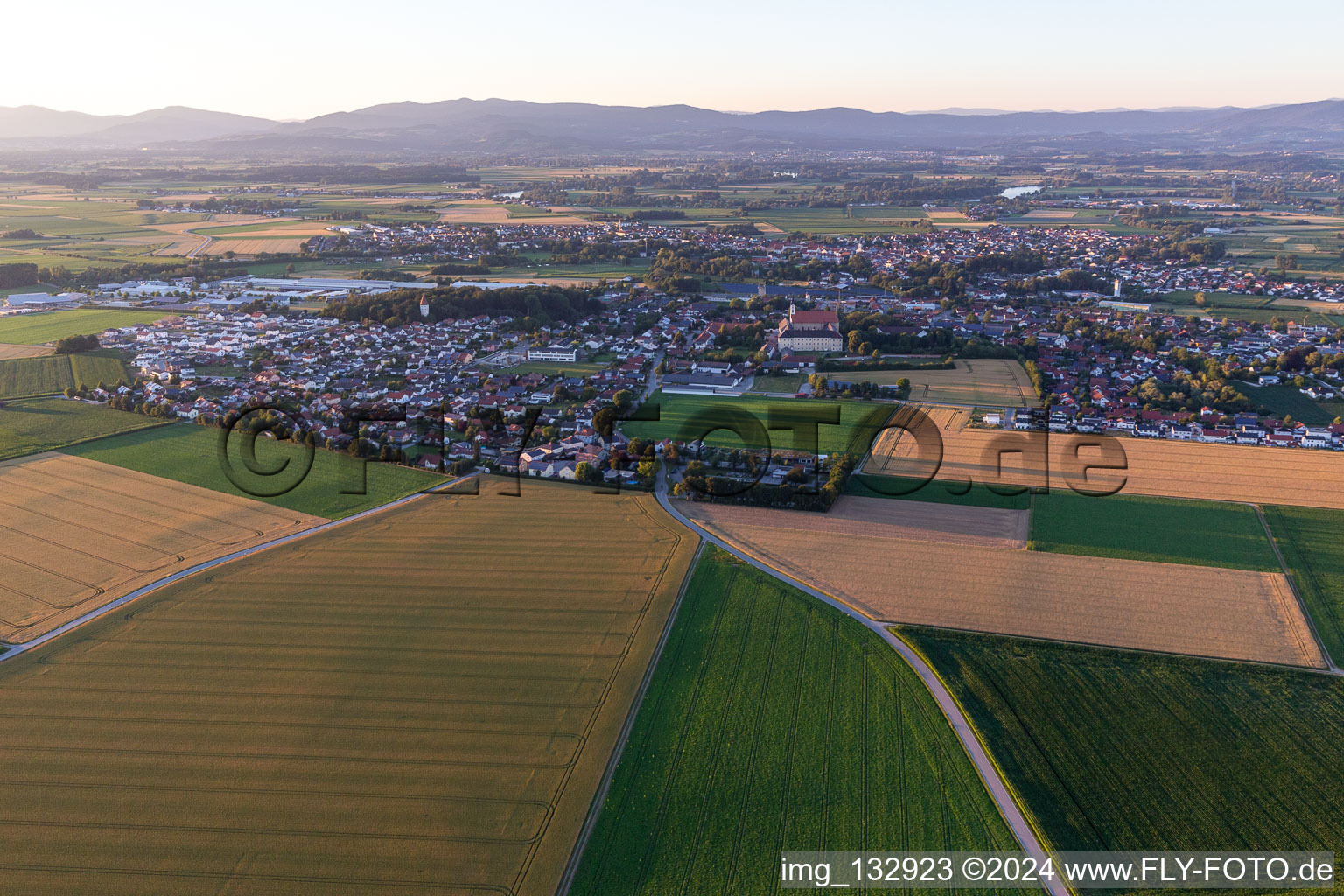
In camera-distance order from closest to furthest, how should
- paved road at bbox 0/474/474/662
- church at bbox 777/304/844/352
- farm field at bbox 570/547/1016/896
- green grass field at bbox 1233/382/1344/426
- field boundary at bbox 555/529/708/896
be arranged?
field boundary at bbox 555/529/708/896, farm field at bbox 570/547/1016/896, paved road at bbox 0/474/474/662, green grass field at bbox 1233/382/1344/426, church at bbox 777/304/844/352

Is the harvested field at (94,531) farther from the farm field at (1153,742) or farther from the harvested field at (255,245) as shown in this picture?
the harvested field at (255,245)

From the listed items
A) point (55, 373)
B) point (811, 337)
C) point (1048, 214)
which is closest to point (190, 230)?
point (55, 373)

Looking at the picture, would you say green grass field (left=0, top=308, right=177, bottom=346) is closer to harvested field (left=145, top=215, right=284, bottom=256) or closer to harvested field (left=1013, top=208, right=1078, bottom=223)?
harvested field (left=145, top=215, right=284, bottom=256)

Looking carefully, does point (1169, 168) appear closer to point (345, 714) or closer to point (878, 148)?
point (878, 148)

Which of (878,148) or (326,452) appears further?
(878,148)

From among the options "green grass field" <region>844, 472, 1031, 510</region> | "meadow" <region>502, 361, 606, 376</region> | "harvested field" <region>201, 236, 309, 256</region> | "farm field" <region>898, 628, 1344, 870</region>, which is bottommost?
"farm field" <region>898, 628, 1344, 870</region>

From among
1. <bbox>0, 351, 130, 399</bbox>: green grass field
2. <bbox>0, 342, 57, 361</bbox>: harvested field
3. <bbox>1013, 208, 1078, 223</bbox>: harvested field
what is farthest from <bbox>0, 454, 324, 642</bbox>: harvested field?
<bbox>1013, 208, 1078, 223</bbox>: harvested field

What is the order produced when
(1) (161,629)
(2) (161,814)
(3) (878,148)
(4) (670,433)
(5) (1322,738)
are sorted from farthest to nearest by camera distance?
(3) (878,148), (4) (670,433), (1) (161,629), (5) (1322,738), (2) (161,814)

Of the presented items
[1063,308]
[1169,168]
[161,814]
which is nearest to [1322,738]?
[161,814]
